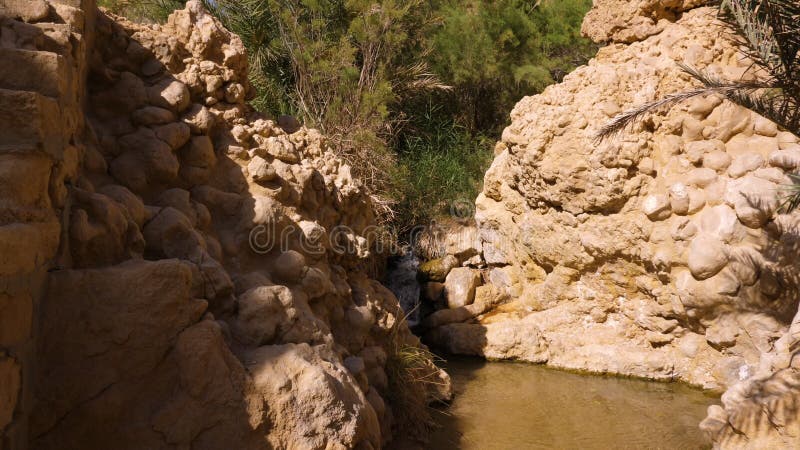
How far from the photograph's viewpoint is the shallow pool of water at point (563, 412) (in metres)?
4.88

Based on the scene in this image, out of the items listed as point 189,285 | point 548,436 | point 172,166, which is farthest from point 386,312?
point 189,285

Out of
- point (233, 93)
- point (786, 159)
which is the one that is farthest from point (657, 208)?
point (233, 93)

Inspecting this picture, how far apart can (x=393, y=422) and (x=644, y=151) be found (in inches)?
135

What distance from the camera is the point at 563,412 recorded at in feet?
18.0

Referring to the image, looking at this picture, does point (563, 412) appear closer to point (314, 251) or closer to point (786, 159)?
point (314, 251)

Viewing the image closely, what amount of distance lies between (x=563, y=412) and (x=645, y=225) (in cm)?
192

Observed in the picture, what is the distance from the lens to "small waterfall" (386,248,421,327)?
26.8ft

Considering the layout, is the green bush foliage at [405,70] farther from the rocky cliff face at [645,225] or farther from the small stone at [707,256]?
the small stone at [707,256]

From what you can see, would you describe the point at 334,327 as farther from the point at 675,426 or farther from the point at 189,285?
the point at 675,426

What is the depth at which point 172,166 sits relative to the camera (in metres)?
3.91

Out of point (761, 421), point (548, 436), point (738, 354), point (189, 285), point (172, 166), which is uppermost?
point (172, 166)

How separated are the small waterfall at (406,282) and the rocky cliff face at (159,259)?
3153 millimetres

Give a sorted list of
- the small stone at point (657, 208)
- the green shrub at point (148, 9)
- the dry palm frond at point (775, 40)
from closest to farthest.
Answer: the dry palm frond at point (775, 40) < the small stone at point (657, 208) < the green shrub at point (148, 9)

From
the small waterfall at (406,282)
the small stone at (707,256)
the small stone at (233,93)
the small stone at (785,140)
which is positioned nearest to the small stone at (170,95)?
the small stone at (233,93)
